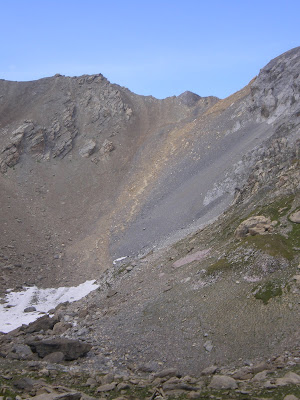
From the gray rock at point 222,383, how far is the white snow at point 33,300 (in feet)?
67.8

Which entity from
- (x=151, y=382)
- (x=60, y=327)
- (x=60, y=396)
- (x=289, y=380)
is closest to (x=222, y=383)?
(x=289, y=380)

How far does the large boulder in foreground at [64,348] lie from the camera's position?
23.7 metres

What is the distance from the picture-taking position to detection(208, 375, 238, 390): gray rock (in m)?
17.2

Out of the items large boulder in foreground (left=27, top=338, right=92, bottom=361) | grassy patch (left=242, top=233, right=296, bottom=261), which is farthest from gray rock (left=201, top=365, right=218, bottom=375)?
grassy patch (left=242, top=233, right=296, bottom=261)

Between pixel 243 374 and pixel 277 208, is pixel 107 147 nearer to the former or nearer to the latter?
pixel 277 208

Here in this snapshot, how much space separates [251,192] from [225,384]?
86.6 ft

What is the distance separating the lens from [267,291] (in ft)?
85.0

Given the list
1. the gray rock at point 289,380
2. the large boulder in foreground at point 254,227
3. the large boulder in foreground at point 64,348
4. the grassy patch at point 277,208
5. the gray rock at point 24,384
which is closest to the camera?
the gray rock at point 289,380

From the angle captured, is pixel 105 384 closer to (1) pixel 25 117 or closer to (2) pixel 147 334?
(2) pixel 147 334

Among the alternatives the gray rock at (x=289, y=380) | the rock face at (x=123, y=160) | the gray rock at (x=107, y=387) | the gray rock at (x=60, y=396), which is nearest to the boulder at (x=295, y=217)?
the rock face at (x=123, y=160)

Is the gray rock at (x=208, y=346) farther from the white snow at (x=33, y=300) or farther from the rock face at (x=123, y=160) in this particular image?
the white snow at (x=33, y=300)

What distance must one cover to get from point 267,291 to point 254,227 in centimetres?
705

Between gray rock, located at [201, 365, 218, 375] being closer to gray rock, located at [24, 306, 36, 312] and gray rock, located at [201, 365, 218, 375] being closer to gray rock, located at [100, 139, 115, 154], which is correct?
gray rock, located at [24, 306, 36, 312]

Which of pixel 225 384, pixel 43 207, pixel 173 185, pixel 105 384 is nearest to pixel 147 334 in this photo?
pixel 105 384
